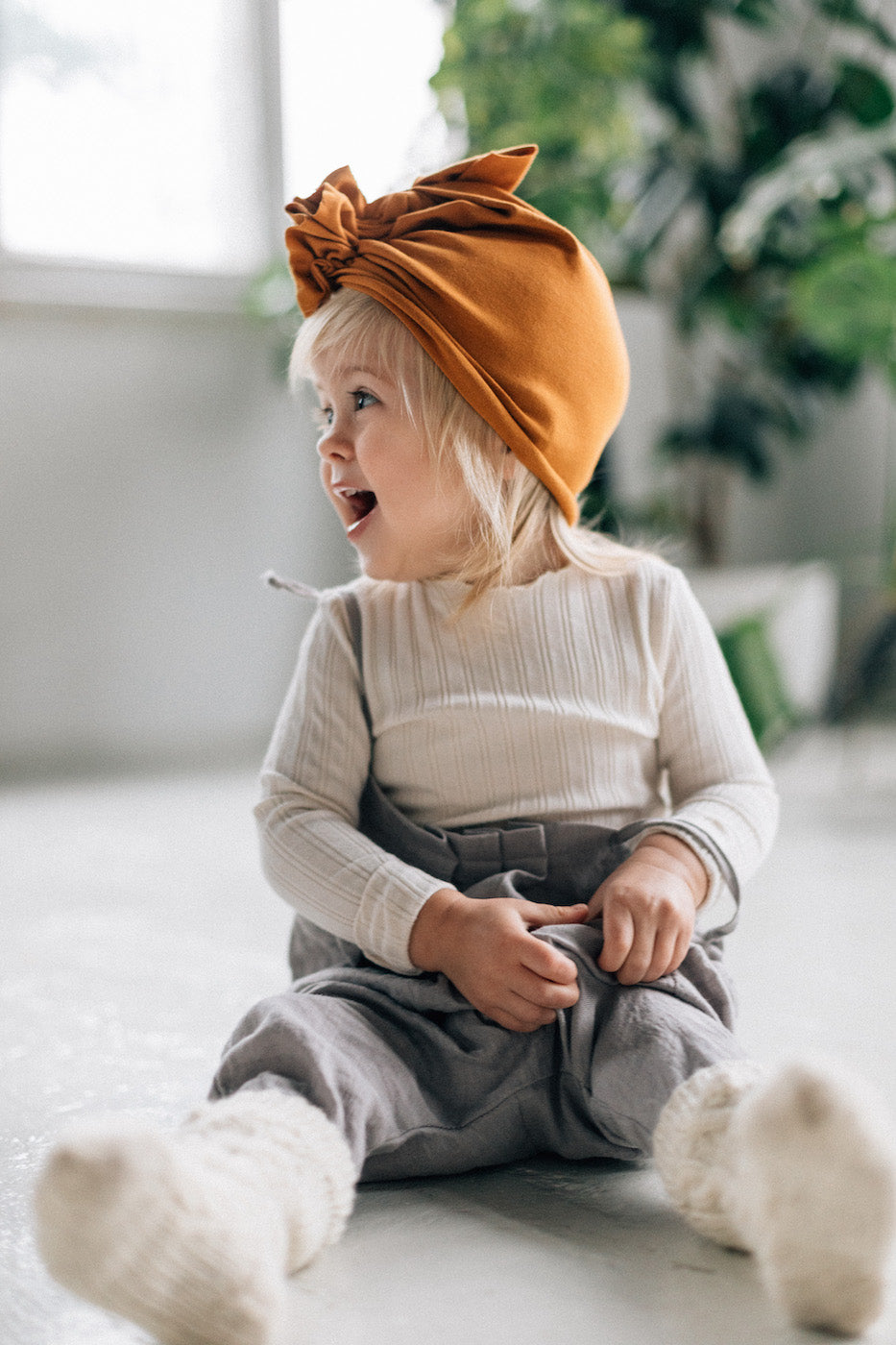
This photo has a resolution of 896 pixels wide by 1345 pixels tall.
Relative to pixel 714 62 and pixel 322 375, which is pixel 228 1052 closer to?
pixel 322 375

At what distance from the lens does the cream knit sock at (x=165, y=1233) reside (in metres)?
0.42

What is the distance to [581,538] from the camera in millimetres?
811

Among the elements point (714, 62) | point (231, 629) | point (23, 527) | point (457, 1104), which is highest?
point (714, 62)

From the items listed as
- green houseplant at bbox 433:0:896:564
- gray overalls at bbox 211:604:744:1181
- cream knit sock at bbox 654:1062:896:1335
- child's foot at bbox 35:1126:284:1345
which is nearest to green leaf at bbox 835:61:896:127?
green houseplant at bbox 433:0:896:564

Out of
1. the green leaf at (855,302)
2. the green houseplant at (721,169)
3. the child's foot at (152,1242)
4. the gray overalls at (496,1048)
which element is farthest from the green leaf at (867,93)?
the child's foot at (152,1242)

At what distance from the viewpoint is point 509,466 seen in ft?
2.48

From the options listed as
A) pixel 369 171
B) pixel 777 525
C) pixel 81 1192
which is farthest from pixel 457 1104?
pixel 777 525

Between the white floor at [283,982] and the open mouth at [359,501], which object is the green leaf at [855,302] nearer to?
the white floor at [283,982]

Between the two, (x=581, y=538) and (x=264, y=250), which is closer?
(x=581, y=538)

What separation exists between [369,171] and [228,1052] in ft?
6.46

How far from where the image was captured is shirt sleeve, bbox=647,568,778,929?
731 millimetres

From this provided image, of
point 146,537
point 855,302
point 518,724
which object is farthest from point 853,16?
point 518,724

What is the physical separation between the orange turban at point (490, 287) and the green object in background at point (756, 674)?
1050mm

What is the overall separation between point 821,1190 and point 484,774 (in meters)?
0.33
